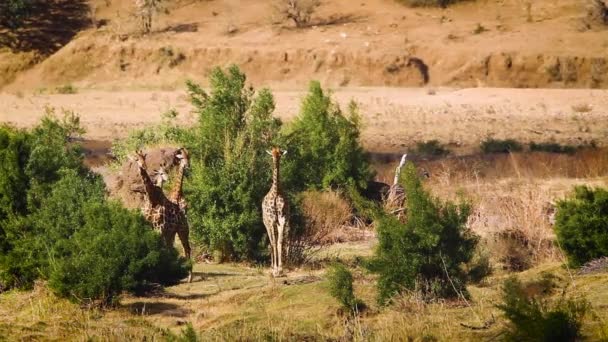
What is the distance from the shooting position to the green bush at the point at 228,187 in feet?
63.5

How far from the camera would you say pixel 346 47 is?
52562mm

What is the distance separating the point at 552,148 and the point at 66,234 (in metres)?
22.6

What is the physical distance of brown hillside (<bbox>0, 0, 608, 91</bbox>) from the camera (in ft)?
167

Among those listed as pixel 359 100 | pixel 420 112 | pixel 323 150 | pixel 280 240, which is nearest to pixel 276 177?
pixel 280 240

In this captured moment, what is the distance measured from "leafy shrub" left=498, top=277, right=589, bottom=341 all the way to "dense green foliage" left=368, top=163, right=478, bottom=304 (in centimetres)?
302

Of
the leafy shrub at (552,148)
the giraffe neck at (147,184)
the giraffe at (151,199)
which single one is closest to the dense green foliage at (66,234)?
the giraffe at (151,199)

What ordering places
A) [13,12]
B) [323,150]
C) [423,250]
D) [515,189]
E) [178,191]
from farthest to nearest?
1. [13,12]
2. [515,189]
3. [323,150]
4. [178,191]
5. [423,250]

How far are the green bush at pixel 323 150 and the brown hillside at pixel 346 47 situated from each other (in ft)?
82.0

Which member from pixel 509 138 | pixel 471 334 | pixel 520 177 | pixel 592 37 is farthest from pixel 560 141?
pixel 471 334

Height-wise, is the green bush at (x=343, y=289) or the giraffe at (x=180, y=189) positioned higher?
the giraffe at (x=180, y=189)

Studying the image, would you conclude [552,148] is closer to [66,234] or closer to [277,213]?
[277,213]

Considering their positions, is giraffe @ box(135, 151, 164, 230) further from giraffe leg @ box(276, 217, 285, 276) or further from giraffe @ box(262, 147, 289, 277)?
giraffe leg @ box(276, 217, 285, 276)

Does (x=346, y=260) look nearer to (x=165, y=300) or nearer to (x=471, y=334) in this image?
(x=165, y=300)

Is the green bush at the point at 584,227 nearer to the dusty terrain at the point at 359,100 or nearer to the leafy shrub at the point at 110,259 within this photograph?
the dusty terrain at the point at 359,100
